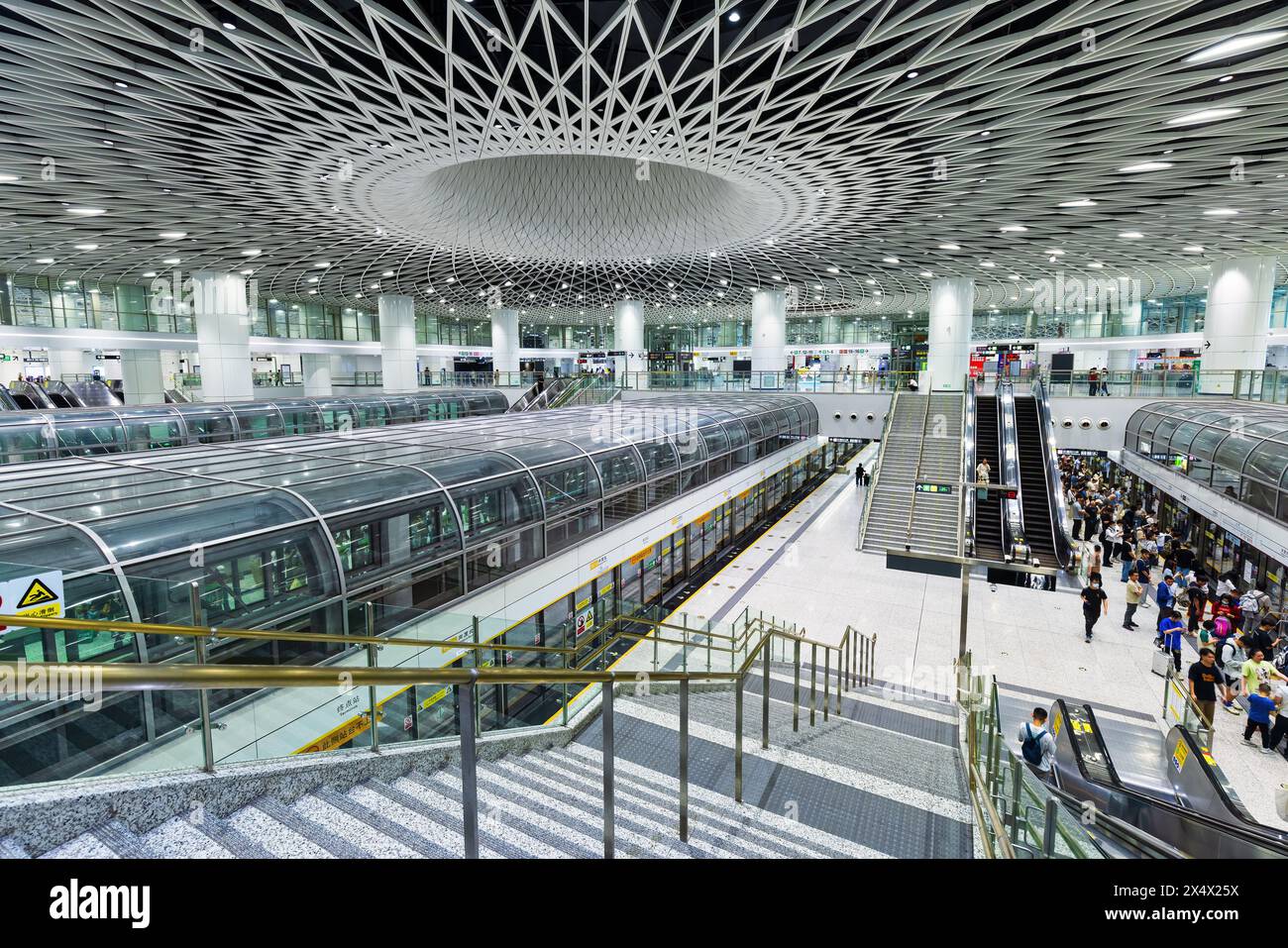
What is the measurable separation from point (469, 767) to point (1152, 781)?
10403mm

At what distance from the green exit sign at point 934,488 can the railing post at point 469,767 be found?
2114cm

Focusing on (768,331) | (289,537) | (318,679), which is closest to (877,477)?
(768,331)

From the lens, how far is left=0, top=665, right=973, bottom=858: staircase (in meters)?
3.14

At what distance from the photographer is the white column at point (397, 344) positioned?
39000 mm

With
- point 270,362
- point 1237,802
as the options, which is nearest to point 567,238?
point 1237,802

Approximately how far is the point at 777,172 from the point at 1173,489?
1617 centimetres

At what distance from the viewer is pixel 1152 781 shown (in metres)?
9.11

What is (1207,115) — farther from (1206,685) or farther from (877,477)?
(877,477)

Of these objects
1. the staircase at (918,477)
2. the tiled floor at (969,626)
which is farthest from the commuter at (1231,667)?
the staircase at (918,477)

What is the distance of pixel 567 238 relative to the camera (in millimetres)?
26219

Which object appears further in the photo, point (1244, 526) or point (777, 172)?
point (777, 172)

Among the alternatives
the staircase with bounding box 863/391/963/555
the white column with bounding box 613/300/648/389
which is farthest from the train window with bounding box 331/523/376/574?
the white column with bounding box 613/300/648/389

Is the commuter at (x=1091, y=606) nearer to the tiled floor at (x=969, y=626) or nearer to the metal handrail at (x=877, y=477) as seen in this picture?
the tiled floor at (x=969, y=626)
